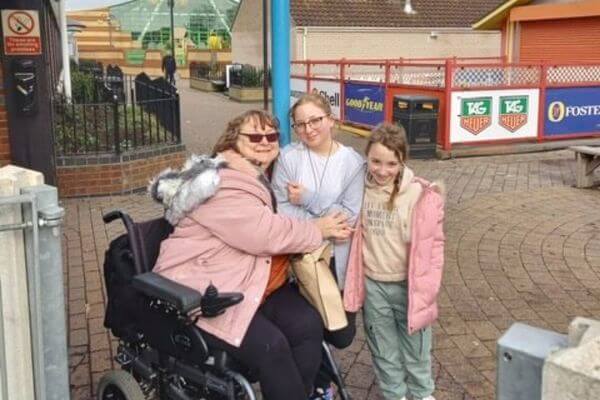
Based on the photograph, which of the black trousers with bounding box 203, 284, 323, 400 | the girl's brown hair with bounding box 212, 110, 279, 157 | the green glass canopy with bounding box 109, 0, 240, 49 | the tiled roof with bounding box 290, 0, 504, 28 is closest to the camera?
the black trousers with bounding box 203, 284, 323, 400

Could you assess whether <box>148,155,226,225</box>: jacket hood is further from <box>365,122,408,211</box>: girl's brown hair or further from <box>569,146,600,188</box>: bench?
<box>569,146,600,188</box>: bench

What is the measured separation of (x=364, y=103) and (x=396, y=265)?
11394mm

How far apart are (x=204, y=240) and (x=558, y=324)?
104 inches

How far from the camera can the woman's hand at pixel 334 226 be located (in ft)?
9.87

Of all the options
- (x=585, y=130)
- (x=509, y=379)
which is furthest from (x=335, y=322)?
(x=585, y=130)

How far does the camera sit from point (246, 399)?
107 inches

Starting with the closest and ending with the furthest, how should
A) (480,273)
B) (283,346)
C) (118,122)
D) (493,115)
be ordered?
(283,346) → (480,273) → (118,122) → (493,115)

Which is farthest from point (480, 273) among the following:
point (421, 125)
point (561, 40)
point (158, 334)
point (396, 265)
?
point (561, 40)

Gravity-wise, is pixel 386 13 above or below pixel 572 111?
above

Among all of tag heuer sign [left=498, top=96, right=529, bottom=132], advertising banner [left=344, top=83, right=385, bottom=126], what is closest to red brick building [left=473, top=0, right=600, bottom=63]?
advertising banner [left=344, top=83, right=385, bottom=126]

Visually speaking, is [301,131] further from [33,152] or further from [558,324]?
[33,152]

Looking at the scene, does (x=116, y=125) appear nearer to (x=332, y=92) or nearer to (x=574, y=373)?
(x=574, y=373)

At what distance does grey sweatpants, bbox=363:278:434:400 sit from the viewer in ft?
10.7

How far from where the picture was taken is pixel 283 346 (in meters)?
2.78
